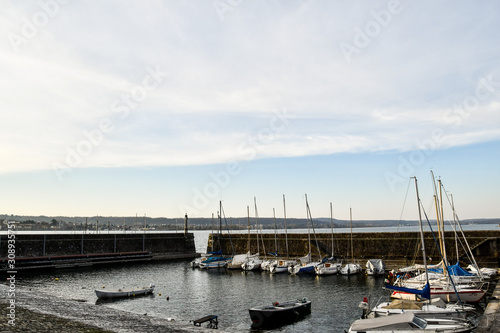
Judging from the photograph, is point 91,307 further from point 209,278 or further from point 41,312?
point 209,278

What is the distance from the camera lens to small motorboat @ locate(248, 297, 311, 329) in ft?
74.4

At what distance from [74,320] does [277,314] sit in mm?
11668

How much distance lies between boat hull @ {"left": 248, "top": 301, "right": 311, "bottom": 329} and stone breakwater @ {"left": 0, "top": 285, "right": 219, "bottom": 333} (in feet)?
13.1

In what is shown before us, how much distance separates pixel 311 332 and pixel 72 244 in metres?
51.2

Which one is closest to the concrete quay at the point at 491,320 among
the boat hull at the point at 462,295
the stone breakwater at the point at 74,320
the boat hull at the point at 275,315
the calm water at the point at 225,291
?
the boat hull at the point at 462,295

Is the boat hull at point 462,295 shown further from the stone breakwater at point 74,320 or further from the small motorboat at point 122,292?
the small motorboat at point 122,292

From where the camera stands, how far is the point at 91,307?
989 inches

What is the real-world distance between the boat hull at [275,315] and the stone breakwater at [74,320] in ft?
13.1

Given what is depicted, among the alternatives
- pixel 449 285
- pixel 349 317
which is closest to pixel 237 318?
pixel 349 317

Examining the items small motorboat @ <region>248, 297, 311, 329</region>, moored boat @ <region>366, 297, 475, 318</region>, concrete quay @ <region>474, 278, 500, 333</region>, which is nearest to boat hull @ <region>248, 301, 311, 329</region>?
small motorboat @ <region>248, 297, 311, 329</region>

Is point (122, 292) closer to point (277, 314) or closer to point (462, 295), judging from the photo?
point (277, 314)

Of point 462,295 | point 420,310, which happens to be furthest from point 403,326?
point 462,295

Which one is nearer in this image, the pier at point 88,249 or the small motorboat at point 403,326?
the small motorboat at point 403,326

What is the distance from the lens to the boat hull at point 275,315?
893 inches
